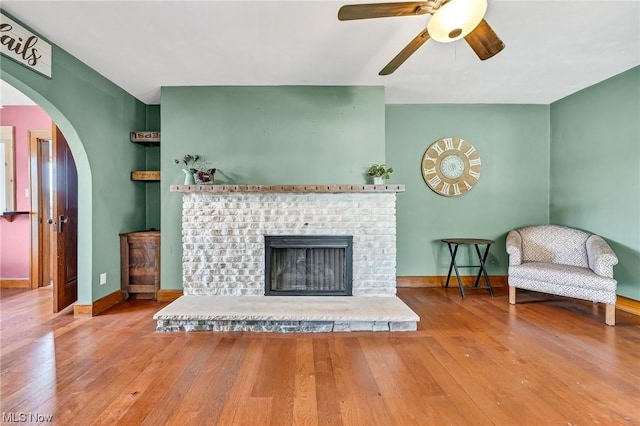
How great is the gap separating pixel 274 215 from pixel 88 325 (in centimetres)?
202

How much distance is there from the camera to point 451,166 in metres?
4.06

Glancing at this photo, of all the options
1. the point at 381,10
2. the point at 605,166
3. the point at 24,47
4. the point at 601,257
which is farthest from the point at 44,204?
the point at 605,166

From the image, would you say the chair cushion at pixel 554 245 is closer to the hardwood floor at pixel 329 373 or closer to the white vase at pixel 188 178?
the hardwood floor at pixel 329 373

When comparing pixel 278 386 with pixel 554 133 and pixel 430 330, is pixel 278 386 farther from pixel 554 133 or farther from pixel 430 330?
pixel 554 133

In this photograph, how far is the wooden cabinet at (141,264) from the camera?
3.47 metres

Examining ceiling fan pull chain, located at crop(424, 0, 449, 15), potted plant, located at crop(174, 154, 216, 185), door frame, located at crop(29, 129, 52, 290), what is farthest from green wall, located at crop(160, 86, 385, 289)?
door frame, located at crop(29, 129, 52, 290)

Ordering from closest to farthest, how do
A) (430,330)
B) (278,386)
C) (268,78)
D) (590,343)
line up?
(278,386)
(590,343)
(430,330)
(268,78)

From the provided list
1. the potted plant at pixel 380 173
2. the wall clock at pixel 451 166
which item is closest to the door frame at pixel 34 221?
the potted plant at pixel 380 173

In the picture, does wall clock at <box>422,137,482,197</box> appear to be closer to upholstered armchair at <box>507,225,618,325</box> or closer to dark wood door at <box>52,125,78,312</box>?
upholstered armchair at <box>507,225,618,325</box>

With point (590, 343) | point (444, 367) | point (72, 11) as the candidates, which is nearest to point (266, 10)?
point (72, 11)

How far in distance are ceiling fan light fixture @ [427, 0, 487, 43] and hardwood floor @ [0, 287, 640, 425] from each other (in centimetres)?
208

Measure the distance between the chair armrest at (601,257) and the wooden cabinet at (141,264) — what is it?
4.70 metres

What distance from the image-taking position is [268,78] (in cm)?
324

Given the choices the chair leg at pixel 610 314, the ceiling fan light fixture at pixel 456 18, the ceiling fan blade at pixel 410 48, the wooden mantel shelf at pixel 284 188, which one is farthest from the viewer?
the wooden mantel shelf at pixel 284 188
